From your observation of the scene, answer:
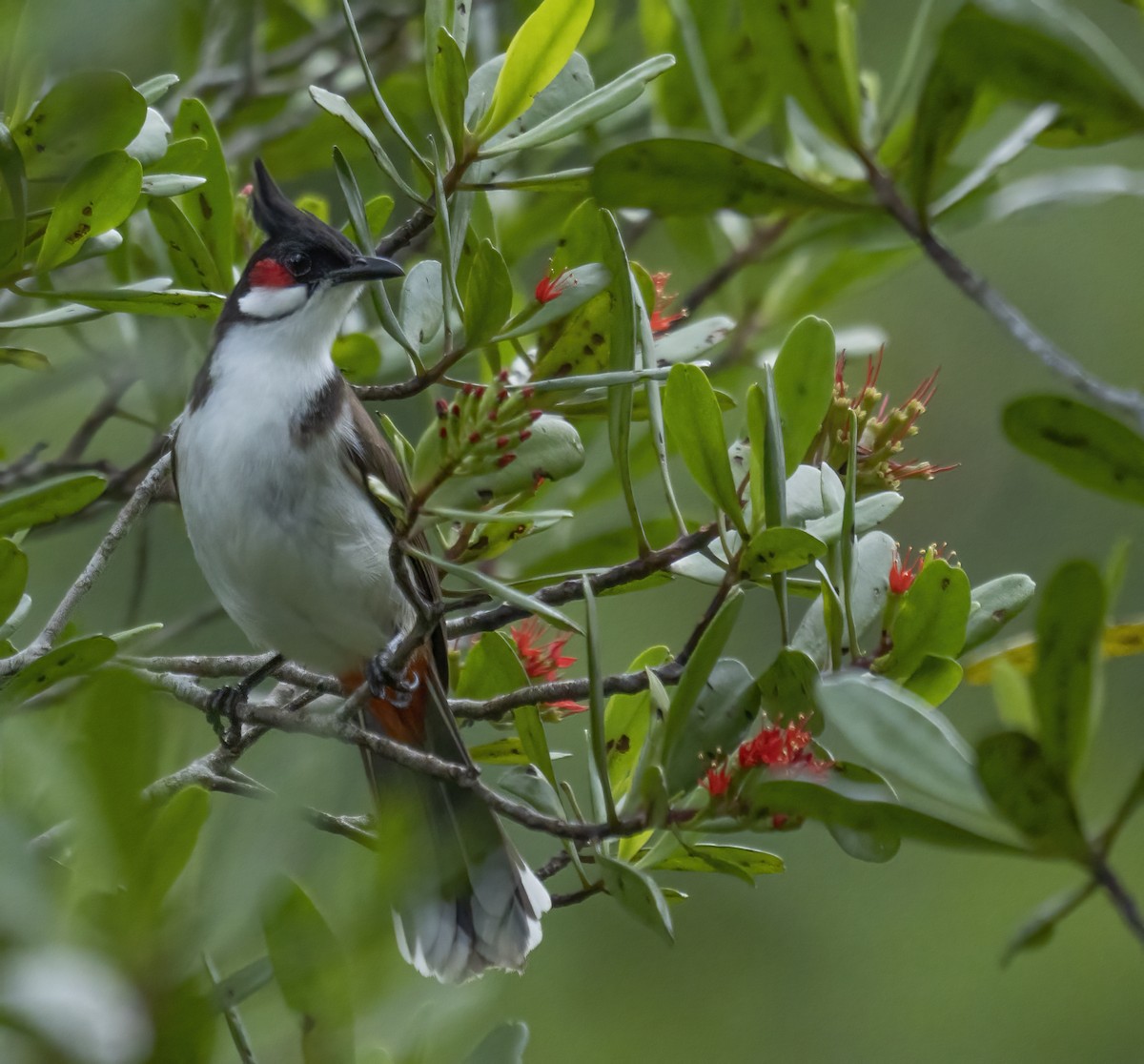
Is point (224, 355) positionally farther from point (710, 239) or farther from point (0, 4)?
point (0, 4)

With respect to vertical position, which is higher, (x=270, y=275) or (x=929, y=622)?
(x=929, y=622)

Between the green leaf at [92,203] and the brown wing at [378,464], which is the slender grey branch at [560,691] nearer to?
the brown wing at [378,464]

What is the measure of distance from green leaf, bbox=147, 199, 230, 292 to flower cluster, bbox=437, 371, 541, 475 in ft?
2.60

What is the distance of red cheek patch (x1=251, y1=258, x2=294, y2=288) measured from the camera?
8.22 ft

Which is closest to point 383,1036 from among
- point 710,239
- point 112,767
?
point 112,767

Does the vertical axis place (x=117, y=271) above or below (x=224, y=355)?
above

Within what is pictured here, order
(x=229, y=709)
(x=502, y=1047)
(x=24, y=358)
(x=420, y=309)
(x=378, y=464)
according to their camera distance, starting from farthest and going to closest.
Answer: (x=378, y=464)
(x=229, y=709)
(x=24, y=358)
(x=420, y=309)
(x=502, y=1047)

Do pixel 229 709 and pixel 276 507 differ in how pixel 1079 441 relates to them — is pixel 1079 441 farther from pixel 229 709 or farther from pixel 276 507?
pixel 276 507

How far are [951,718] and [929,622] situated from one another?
4096 millimetres

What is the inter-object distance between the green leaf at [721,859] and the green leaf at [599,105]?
2.53 feet

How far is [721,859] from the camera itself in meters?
1.52

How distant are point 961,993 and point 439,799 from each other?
326 centimetres

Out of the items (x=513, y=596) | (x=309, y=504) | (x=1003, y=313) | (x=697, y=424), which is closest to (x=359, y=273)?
(x=309, y=504)

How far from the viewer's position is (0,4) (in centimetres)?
94
